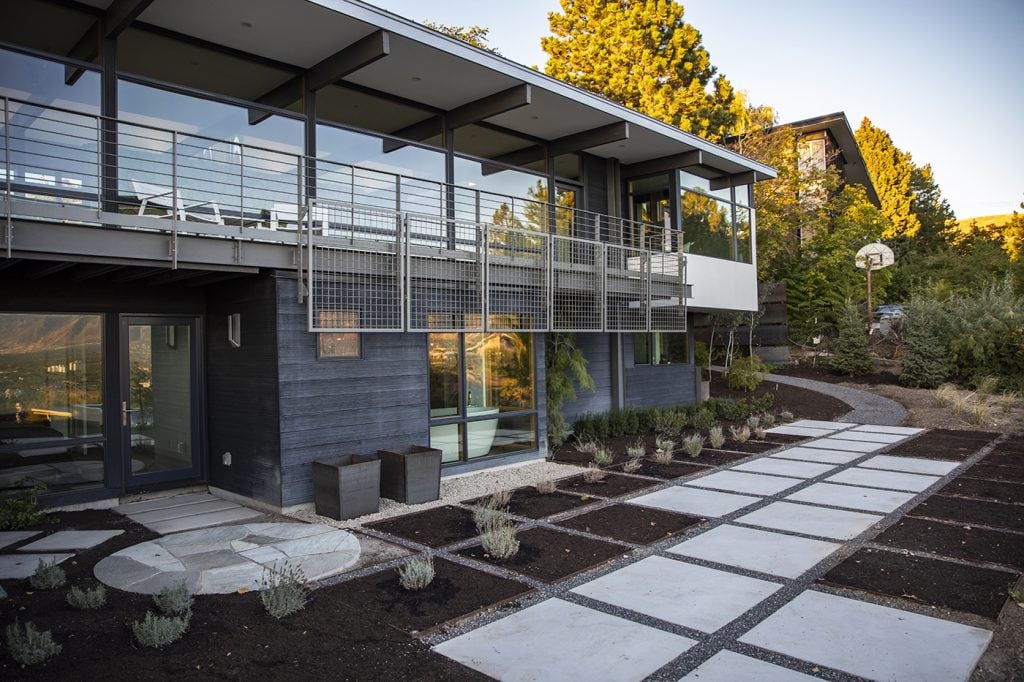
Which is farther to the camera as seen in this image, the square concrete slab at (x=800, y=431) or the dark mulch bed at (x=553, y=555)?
the square concrete slab at (x=800, y=431)

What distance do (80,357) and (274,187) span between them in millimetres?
2746

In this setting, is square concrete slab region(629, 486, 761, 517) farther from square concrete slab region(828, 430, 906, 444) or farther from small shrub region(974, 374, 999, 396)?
small shrub region(974, 374, 999, 396)

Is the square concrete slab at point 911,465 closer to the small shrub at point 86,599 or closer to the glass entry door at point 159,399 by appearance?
the glass entry door at point 159,399

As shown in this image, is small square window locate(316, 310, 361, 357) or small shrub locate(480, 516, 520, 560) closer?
small shrub locate(480, 516, 520, 560)

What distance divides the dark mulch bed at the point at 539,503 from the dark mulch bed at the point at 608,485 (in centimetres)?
33

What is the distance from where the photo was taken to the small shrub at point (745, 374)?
53.8 ft

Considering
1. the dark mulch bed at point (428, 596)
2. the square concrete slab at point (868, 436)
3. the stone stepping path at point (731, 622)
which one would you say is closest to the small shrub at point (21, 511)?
the dark mulch bed at point (428, 596)

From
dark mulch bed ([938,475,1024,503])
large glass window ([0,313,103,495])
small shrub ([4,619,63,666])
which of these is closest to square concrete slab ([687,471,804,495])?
dark mulch bed ([938,475,1024,503])

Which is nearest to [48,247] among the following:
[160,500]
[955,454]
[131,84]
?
[131,84]

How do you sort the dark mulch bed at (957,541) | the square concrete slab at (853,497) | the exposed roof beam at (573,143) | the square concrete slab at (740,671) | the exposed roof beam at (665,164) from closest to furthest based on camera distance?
the square concrete slab at (740,671) < the dark mulch bed at (957,541) < the square concrete slab at (853,497) < the exposed roof beam at (573,143) < the exposed roof beam at (665,164)

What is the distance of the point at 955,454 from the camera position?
984cm

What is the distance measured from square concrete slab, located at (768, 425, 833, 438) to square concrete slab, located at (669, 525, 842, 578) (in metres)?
6.73

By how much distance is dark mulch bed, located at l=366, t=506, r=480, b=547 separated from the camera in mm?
5850

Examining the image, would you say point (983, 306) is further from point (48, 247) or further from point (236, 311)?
point (48, 247)
